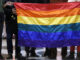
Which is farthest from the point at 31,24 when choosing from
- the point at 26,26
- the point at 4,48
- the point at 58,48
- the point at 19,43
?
the point at 4,48

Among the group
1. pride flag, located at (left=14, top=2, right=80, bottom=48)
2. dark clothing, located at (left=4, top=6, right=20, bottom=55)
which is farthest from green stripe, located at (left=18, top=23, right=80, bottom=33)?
dark clothing, located at (left=4, top=6, right=20, bottom=55)

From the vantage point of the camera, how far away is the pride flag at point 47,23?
7.11 meters

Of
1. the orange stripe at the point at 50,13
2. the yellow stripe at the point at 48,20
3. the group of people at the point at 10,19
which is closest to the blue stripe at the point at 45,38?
the yellow stripe at the point at 48,20

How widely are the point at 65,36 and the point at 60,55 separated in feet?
2.47

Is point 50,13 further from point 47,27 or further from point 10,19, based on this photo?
point 10,19

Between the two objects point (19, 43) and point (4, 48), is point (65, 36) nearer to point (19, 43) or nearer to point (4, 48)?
point (19, 43)

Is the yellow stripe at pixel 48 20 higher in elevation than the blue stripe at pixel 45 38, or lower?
higher

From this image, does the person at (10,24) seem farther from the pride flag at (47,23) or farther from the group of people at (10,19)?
the pride flag at (47,23)

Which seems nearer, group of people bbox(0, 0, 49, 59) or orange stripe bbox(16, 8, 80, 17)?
orange stripe bbox(16, 8, 80, 17)

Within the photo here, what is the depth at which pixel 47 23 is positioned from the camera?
7109 millimetres

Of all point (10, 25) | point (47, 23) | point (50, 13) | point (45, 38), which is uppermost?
point (50, 13)

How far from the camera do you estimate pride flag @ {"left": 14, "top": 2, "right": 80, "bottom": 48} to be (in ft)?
23.3

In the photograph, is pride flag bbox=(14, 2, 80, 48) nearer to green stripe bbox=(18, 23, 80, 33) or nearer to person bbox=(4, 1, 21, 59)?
green stripe bbox=(18, 23, 80, 33)

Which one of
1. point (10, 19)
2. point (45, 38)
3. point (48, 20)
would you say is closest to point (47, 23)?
point (48, 20)
